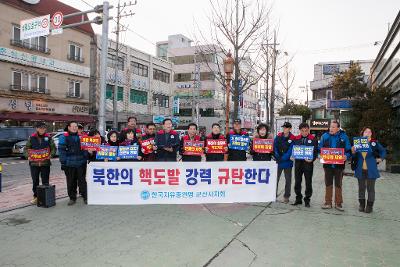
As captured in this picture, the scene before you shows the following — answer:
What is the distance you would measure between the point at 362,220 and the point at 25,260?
614 cm

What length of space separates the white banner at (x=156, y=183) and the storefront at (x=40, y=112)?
21491mm

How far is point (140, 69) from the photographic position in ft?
140

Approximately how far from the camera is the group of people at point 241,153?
301 inches

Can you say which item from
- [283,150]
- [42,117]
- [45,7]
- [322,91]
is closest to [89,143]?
[283,150]

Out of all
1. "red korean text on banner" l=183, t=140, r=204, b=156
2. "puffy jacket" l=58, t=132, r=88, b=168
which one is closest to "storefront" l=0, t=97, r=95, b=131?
"puffy jacket" l=58, t=132, r=88, b=168

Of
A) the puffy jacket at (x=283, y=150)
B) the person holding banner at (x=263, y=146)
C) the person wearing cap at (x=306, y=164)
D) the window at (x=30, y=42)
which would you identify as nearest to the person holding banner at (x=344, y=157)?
the person wearing cap at (x=306, y=164)

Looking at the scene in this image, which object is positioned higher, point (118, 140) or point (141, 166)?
point (118, 140)

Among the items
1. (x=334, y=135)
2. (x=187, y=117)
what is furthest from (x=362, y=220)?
(x=187, y=117)

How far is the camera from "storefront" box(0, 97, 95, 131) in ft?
84.1

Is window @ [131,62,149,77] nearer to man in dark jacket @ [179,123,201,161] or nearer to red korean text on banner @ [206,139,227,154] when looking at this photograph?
man in dark jacket @ [179,123,201,161]

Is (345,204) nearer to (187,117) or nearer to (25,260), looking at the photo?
(25,260)

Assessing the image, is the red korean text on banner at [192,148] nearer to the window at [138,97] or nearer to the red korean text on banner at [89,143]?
the red korean text on banner at [89,143]

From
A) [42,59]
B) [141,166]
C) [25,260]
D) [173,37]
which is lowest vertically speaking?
[25,260]

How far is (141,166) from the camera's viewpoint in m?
7.47
